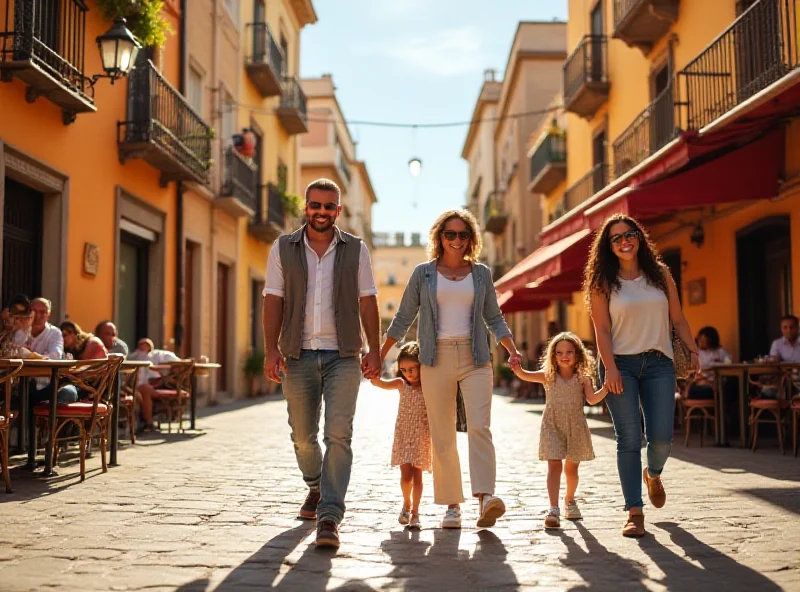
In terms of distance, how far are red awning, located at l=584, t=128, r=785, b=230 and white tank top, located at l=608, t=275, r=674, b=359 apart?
6.17m

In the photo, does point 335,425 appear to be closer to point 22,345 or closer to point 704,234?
point 22,345

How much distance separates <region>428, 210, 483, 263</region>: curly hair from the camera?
5859 millimetres

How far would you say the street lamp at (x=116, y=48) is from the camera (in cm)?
1231

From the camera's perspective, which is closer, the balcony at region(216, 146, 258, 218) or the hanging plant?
the hanging plant

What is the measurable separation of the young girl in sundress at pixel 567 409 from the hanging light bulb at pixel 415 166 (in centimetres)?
1929

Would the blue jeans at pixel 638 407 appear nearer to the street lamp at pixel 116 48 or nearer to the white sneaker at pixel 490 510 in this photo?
the white sneaker at pixel 490 510

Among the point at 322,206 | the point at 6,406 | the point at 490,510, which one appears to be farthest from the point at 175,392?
the point at 490,510

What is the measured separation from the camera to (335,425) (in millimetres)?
→ 5289

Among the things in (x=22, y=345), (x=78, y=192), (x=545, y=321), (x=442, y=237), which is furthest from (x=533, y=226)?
(x=442, y=237)

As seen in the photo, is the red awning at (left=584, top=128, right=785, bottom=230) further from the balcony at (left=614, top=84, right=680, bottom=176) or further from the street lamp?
the street lamp

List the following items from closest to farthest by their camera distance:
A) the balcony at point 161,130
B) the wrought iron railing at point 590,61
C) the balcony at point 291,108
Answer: the balcony at point 161,130, the wrought iron railing at point 590,61, the balcony at point 291,108

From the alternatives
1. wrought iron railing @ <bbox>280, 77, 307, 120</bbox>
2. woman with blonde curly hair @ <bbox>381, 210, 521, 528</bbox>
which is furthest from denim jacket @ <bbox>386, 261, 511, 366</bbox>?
wrought iron railing @ <bbox>280, 77, 307, 120</bbox>

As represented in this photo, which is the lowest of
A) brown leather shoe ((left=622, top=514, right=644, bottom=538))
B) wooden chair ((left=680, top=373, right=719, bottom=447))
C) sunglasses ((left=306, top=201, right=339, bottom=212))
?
brown leather shoe ((left=622, top=514, right=644, bottom=538))

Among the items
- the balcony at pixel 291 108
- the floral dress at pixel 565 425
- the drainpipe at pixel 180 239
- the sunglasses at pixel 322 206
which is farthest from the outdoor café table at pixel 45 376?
the balcony at pixel 291 108
